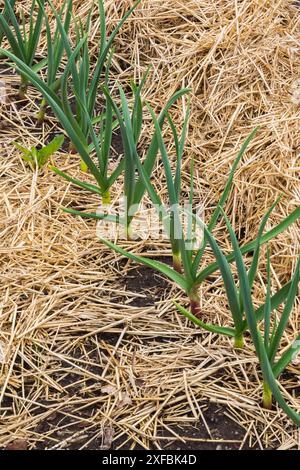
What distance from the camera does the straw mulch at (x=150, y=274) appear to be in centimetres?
200

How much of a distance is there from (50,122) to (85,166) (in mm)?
332

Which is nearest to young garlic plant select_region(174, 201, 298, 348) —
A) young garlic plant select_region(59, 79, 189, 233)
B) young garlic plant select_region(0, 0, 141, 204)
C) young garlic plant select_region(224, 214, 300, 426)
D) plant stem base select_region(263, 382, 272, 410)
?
young garlic plant select_region(224, 214, 300, 426)

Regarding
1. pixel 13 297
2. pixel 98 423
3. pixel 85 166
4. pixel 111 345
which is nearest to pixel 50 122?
pixel 85 166

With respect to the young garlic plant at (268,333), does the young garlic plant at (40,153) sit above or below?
above

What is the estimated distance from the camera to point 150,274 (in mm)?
2387

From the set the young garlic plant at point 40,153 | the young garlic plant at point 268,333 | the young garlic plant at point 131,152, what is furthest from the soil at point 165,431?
the young garlic plant at point 40,153

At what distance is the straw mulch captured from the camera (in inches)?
78.7

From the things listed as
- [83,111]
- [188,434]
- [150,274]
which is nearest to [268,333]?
[188,434]

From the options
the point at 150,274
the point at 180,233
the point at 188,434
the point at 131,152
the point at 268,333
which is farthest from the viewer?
the point at 150,274

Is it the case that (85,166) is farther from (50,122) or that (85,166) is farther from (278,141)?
(278,141)

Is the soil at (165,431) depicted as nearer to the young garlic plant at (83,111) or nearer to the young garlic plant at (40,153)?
the young garlic plant at (83,111)

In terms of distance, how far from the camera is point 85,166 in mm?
2727

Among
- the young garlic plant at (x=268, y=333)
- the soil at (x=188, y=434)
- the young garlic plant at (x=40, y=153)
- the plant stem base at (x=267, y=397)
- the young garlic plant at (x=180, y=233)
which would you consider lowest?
the soil at (x=188, y=434)

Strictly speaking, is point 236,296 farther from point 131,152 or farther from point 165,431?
point 131,152
